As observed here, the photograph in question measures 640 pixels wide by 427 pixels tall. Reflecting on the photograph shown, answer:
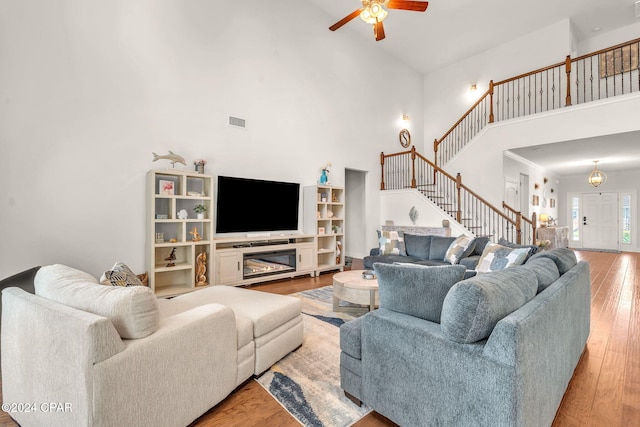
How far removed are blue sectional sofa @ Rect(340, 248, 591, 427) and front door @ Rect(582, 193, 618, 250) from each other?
11320 mm

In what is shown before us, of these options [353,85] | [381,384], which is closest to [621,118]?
[353,85]

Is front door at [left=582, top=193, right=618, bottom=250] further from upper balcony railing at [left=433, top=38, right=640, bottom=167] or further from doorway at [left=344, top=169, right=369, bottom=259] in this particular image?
doorway at [left=344, top=169, right=369, bottom=259]

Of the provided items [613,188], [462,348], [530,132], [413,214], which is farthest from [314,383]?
[613,188]

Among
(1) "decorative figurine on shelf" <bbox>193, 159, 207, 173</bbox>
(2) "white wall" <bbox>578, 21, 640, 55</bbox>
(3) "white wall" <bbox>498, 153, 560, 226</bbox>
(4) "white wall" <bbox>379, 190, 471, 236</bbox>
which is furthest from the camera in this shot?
(3) "white wall" <bbox>498, 153, 560, 226</bbox>

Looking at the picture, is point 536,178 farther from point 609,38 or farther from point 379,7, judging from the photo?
point 379,7

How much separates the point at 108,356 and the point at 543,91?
9607 mm

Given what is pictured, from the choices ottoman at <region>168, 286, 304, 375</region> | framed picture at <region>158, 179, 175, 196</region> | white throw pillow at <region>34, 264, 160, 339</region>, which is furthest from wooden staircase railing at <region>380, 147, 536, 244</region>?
white throw pillow at <region>34, 264, 160, 339</region>

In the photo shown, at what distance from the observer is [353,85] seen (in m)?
7.19

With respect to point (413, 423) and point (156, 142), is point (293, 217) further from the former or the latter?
point (413, 423)

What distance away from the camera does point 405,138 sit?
862 cm

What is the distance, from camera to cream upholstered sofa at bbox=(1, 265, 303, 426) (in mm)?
1238

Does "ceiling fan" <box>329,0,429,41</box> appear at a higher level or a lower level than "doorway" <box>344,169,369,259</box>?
higher

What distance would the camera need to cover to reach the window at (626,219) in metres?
9.62

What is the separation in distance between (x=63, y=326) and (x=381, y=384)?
1.52m
